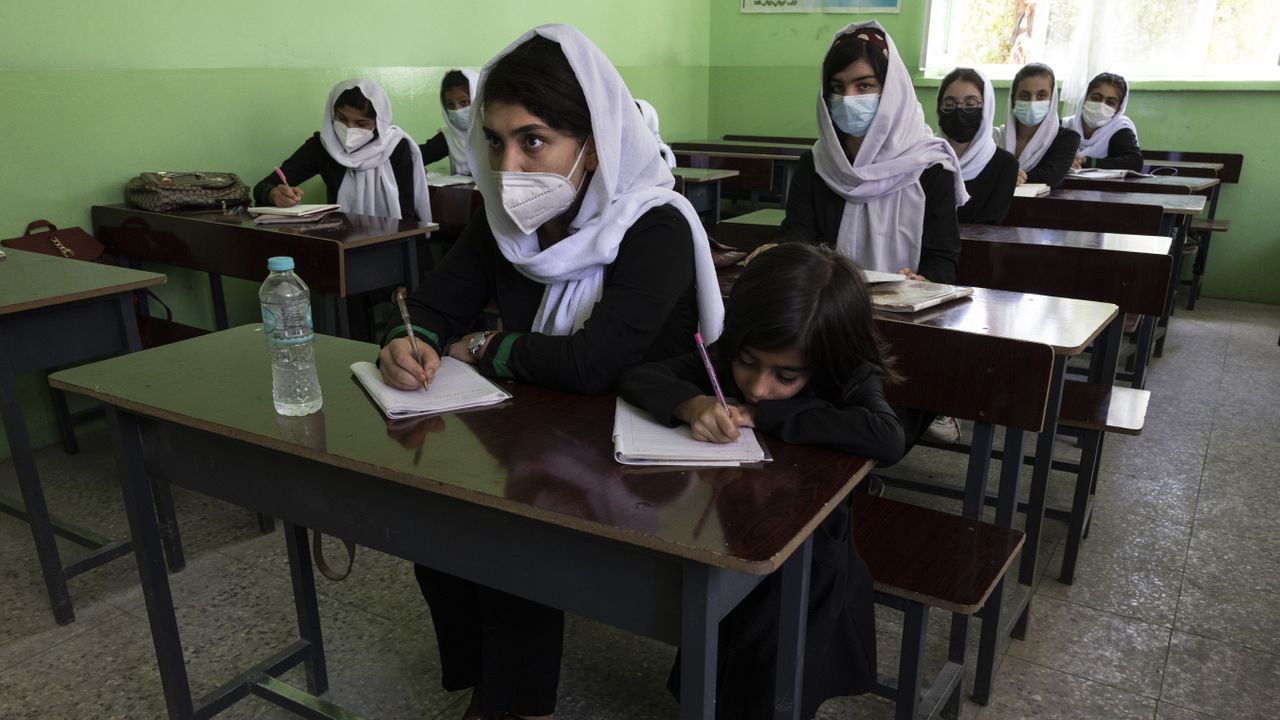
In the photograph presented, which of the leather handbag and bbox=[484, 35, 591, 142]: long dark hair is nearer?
bbox=[484, 35, 591, 142]: long dark hair

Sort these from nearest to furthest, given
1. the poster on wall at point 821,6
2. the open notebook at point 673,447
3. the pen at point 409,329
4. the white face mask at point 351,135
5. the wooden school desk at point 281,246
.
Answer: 1. the open notebook at point 673,447
2. the pen at point 409,329
3. the wooden school desk at point 281,246
4. the white face mask at point 351,135
5. the poster on wall at point 821,6

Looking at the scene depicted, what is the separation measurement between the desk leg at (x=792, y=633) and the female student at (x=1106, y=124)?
16.8 feet

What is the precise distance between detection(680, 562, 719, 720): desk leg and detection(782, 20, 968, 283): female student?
1.81 m

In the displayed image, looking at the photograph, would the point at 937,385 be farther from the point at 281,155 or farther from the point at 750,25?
the point at 750,25

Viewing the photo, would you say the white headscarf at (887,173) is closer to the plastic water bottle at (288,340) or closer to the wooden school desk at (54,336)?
the plastic water bottle at (288,340)

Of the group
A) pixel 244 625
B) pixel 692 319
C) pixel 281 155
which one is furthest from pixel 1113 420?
pixel 281 155

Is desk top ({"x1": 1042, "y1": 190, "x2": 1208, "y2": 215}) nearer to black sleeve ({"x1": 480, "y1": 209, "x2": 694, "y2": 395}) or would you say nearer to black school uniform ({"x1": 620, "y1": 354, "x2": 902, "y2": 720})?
black sleeve ({"x1": 480, "y1": 209, "x2": 694, "y2": 395})

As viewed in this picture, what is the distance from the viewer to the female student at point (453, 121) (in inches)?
176

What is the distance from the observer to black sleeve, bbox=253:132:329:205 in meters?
3.67

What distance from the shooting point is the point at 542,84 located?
146cm

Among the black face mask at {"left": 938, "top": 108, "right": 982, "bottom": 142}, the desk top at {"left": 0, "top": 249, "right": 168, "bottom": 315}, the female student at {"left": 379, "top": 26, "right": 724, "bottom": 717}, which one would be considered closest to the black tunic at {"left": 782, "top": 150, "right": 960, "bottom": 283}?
the black face mask at {"left": 938, "top": 108, "right": 982, "bottom": 142}

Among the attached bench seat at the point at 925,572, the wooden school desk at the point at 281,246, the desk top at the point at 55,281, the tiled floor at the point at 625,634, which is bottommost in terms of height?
the tiled floor at the point at 625,634

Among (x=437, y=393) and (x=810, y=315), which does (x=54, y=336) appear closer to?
(x=437, y=393)

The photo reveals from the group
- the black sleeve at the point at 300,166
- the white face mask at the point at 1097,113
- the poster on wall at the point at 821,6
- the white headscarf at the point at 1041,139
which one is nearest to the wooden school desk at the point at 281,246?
the black sleeve at the point at 300,166
